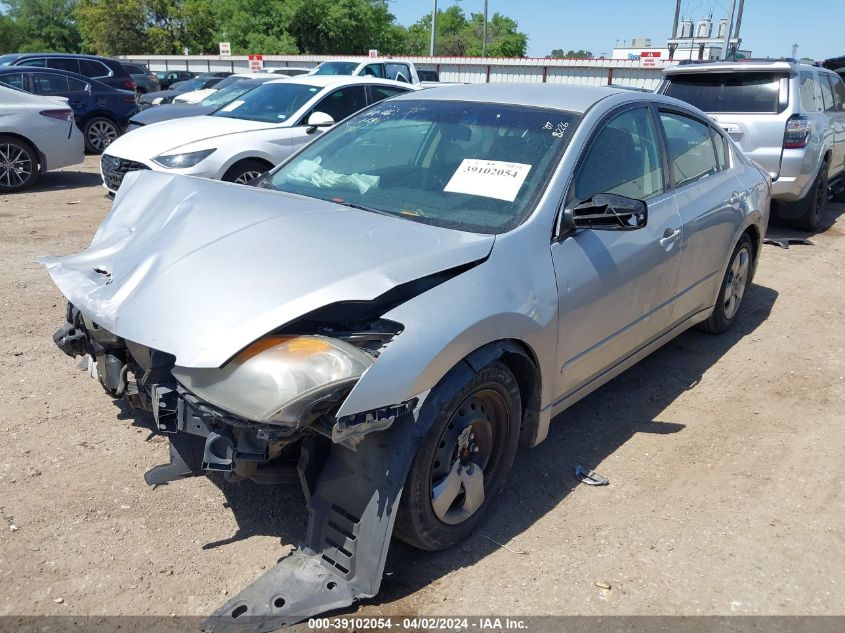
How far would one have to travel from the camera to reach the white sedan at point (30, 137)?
1016 cm

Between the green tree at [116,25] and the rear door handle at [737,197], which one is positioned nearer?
the rear door handle at [737,197]

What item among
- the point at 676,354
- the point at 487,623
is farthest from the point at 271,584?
the point at 676,354

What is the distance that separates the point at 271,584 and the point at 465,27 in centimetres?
10630

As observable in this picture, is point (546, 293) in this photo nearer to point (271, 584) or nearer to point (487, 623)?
point (487, 623)

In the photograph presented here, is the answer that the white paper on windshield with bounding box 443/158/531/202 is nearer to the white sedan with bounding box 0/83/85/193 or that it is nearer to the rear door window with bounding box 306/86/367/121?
the rear door window with bounding box 306/86/367/121

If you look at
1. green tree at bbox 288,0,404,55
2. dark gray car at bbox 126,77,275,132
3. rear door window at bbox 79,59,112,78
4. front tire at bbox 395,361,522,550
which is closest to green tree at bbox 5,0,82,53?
green tree at bbox 288,0,404,55

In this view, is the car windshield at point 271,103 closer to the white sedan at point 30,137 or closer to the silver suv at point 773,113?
the white sedan at point 30,137

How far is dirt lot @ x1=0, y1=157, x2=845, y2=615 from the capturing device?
9.43 feet

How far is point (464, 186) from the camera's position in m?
3.57

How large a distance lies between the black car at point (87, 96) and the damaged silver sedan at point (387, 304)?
11603mm

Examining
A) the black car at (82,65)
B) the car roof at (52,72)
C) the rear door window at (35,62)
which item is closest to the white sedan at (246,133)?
the car roof at (52,72)

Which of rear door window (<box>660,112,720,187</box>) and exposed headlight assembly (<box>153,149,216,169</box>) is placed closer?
rear door window (<box>660,112,720,187</box>)

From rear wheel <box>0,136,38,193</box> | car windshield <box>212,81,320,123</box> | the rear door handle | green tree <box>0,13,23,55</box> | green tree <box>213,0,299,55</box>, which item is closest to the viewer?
the rear door handle

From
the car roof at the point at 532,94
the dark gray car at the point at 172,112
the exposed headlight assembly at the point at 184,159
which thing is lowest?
the exposed headlight assembly at the point at 184,159
